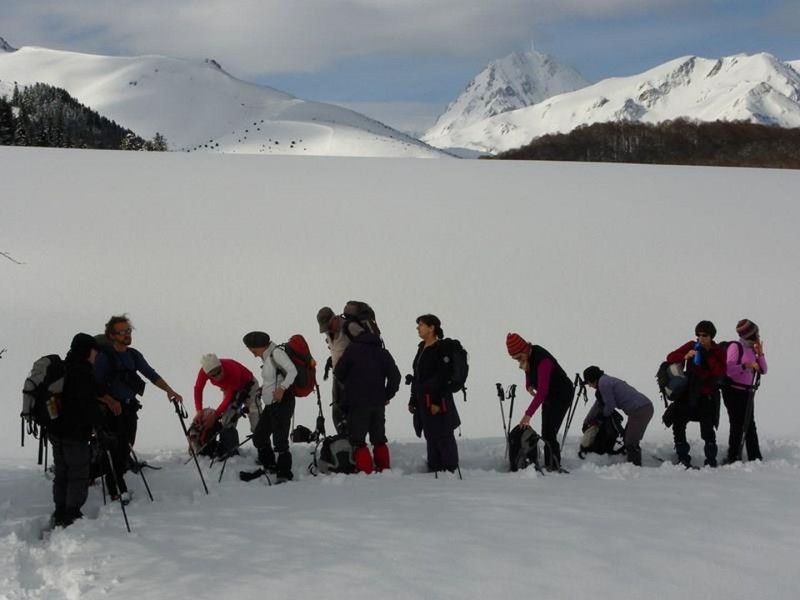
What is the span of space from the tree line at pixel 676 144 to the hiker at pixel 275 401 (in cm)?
3654

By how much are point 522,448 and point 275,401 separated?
2367mm

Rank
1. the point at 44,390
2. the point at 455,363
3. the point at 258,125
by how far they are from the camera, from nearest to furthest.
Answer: the point at 44,390 < the point at 455,363 < the point at 258,125

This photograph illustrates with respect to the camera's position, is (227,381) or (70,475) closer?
(70,475)

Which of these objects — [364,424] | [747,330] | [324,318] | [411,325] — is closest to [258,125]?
[411,325]

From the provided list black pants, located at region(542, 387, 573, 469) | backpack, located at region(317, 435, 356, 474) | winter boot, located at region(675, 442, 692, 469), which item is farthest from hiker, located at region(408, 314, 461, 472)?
winter boot, located at region(675, 442, 692, 469)

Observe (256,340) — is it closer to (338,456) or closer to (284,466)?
(284,466)

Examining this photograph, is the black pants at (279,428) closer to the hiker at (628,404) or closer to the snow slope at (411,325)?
the snow slope at (411,325)

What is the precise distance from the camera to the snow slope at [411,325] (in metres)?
4.51

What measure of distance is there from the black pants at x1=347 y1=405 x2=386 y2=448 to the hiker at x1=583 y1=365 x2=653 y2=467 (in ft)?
6.57

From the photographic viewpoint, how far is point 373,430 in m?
7.11

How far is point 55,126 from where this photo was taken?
210 feet

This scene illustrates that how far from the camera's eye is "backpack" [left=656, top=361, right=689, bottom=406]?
24.6 ft

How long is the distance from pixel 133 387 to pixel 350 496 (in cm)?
215

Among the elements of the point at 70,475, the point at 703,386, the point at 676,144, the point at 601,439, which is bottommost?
the point at 601,439
